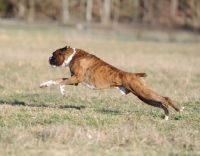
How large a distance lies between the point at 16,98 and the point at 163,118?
14.8ft

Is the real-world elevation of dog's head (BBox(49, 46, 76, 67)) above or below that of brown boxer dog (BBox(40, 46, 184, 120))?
above

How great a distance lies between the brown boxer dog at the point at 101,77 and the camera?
37.5ft

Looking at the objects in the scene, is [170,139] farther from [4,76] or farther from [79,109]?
[4,76]

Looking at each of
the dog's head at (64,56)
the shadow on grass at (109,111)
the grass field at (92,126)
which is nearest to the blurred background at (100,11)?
the grass field at (92,126)

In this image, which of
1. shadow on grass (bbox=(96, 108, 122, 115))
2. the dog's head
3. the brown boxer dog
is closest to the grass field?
shadow on grass (bbox=(96, 108, 122, 115))

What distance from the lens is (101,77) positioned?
467 inches

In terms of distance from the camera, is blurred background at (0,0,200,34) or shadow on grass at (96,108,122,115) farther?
blurred background at (0,0,200,34)

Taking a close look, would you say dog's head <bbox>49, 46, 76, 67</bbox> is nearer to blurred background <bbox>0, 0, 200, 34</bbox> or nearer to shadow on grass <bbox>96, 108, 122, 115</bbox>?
shadow on grass <bbox>96, 108, 122, 115</bbox>

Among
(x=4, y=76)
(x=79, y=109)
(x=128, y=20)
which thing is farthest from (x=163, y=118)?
(x=128, y=20)

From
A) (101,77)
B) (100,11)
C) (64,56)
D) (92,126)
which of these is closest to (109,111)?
(101,77)

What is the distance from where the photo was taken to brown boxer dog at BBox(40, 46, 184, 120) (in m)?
11.4

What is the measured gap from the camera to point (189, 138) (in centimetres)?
977

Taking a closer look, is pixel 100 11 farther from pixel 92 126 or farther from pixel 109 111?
pixel 92 126

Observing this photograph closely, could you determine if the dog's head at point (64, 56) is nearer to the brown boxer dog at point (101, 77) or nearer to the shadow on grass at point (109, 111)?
the brown boxer dog at point (101, 77)
